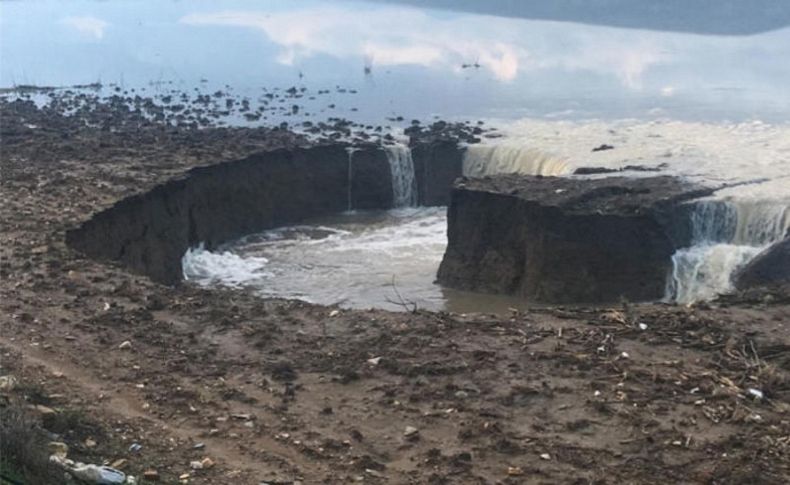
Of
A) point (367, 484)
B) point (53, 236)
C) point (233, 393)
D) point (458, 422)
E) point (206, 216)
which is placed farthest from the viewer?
point (206, 216)

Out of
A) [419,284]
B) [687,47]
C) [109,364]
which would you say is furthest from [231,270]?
[687,47]

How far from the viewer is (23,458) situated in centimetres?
575

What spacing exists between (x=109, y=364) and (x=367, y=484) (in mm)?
3633

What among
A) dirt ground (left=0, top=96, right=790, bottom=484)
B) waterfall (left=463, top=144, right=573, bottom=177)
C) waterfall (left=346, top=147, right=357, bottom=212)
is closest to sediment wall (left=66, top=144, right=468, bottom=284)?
waterfall (left=346, top=147, right=357, bottom=212)

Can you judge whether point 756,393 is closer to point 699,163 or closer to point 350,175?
point 699,163

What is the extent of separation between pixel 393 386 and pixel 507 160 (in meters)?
17.9

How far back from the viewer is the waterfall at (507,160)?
25.0 metres

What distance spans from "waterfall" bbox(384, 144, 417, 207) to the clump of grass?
21188mm

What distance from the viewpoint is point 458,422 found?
26.9 ft

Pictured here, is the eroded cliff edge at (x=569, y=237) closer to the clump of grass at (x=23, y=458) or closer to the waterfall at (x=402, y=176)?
the waterfall at (x=402, y=176)

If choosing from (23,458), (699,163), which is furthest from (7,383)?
(699,163)

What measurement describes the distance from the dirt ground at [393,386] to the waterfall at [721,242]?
568 cm

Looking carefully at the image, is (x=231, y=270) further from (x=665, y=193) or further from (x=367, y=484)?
(x=367, y=484)

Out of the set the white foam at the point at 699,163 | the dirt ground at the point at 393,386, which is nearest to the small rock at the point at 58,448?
the dirt ground at the point at 393,386
